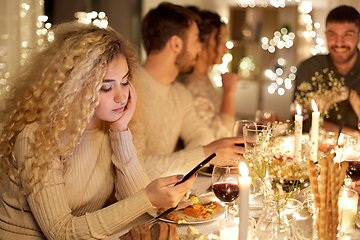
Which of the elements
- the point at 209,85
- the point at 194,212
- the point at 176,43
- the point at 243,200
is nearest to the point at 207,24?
the point at 209,85

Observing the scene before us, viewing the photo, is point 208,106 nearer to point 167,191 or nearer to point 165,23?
point 165,23

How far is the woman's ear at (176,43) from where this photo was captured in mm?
2229

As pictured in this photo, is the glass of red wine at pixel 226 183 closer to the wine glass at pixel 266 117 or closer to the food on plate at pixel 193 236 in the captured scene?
the food on plate at pixel 193 236

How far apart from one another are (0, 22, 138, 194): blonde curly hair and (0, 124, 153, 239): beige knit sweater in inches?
2.1

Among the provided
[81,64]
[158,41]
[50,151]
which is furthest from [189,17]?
[50,151]

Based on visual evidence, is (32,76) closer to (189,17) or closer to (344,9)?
(189,17)

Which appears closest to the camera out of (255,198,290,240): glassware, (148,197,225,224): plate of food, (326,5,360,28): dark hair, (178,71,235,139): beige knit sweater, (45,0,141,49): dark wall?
(255,198,290,240): glassware

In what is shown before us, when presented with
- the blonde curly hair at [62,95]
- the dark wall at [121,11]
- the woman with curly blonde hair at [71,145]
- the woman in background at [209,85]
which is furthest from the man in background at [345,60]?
the dark wall at [121,11]

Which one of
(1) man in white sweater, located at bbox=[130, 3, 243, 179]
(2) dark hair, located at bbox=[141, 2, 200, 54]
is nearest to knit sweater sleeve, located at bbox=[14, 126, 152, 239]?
(1) man in white sweater, located at bbox=[130, 3, 243, 179]

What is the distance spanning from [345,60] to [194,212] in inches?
64.9

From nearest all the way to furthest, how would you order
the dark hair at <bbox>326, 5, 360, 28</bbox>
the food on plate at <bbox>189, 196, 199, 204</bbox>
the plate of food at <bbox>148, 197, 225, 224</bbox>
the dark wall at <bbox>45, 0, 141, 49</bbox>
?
the plate of food at <bbox>148, 197, 225, 224</bbox> → the food on plate at <bbox>189, 196, 199, 204</bbox> → the dark hair at <bbox>326, 5, 360, 28</bbox> → the dark wall at <bbox>45, 0, 141, 49</bbox>

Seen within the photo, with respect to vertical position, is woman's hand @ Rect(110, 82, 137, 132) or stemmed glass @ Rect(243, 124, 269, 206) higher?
woman's hand @ Rect(110, 82, 137, 132)

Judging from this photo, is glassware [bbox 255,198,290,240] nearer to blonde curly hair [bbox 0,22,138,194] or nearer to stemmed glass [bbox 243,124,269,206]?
stemmed glass [bbox 243,124,269,206]

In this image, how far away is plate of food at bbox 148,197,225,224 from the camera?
1.16 metres
